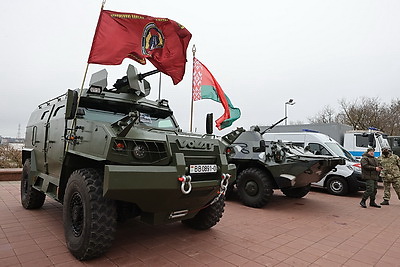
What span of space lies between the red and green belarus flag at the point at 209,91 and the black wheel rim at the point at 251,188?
1.98 meters

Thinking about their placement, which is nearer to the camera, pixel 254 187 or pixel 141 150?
pixel 141 150

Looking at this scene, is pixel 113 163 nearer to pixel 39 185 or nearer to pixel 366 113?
pixel 39 185

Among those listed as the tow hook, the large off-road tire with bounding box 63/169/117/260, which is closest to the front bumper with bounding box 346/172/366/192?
the tow hook

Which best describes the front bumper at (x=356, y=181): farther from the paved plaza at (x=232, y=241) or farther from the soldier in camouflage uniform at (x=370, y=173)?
the paved plaza at (x=232, y=241)

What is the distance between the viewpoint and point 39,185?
495cm

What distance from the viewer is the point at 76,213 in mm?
3422

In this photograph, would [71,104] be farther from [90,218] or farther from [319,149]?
[319,149]

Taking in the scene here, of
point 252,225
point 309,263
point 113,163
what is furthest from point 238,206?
point 113,163

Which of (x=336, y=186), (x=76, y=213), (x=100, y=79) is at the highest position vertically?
(x=100, y=79)

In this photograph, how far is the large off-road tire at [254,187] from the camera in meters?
6.54

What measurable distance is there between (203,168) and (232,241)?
1513 millimetres

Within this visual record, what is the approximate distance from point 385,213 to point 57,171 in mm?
7348

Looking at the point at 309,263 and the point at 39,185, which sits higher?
the point at 39,185

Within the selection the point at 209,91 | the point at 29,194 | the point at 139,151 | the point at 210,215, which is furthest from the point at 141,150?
the point at 209,91
